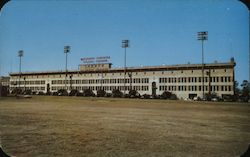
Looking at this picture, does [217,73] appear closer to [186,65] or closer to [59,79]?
[186,65]

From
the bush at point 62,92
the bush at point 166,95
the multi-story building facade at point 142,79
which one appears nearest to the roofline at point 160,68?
the multi-story building facade at point 142,79

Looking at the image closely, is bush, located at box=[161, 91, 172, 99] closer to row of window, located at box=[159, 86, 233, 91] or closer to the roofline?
row of window, located at box=[159, 86, 233, 91]

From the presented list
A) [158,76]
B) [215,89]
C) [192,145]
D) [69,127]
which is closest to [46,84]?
[158,76]

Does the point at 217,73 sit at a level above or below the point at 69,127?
above

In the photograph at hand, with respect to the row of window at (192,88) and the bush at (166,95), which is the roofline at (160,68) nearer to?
the row of window at (192,88)

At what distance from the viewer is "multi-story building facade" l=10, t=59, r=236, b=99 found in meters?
62.1

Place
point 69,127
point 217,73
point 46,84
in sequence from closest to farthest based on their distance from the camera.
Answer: point 69,127, point 217,73, point 46,84

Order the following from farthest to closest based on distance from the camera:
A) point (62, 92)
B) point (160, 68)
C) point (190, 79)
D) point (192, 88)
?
point (160, 68) < point (192, 88) < point (190, 79) < point (62, 92)

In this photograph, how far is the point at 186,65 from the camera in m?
66.6

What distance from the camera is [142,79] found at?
69.9m

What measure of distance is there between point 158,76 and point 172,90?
14.7 ft

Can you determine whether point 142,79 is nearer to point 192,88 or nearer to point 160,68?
point 160,68

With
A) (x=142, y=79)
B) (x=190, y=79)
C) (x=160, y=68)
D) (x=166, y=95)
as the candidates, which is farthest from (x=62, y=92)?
(x=190, y=79)

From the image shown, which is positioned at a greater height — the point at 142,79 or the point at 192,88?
the point at 142,79
